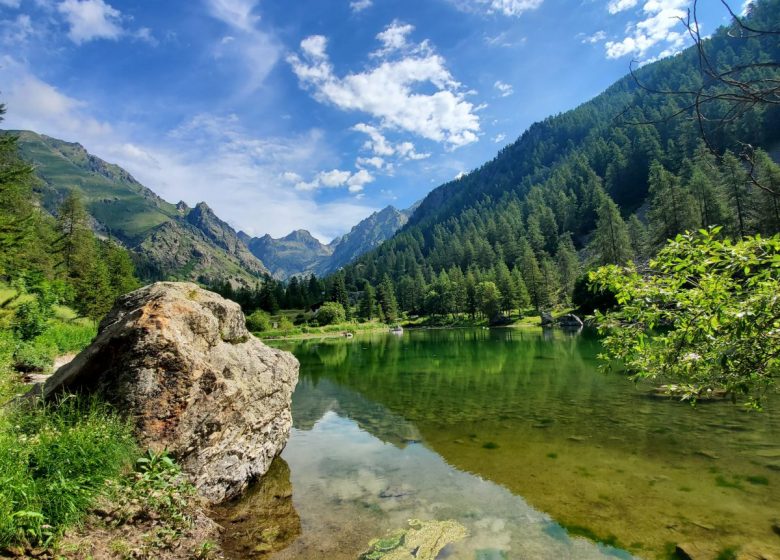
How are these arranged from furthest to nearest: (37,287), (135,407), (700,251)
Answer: (37,287)
(135,407)
(700,251)

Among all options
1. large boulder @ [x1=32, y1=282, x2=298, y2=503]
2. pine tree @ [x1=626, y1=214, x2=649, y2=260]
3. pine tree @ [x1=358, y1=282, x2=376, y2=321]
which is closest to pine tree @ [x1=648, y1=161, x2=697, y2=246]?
pine tree @ [x1=626, y1=214, x2=649, y2=260]

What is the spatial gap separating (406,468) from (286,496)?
14.1 ft

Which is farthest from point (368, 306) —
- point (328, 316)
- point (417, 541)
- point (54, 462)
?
point (54, 462)

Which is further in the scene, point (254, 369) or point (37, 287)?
point (37, 287)

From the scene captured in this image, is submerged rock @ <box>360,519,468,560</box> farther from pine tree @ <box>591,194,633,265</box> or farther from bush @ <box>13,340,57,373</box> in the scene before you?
pine tree @ <box>591,194,633,265</box>

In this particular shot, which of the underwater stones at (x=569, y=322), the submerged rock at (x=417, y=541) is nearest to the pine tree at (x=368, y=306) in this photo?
the underwater stones at (x=569, y=322)

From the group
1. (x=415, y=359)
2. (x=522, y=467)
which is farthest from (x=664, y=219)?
(x=522, y=467)

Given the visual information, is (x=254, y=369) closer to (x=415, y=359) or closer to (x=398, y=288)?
(x=415, y=359)

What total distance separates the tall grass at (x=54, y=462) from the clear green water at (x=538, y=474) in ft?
11.9

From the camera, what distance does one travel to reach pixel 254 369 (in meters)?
13.5

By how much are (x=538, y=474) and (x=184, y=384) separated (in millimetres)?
11072

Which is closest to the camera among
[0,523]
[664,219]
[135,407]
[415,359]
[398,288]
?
[0,523]

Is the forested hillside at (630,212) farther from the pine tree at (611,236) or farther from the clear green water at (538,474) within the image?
the clear green water at (538,474)

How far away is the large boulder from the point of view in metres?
9.28
